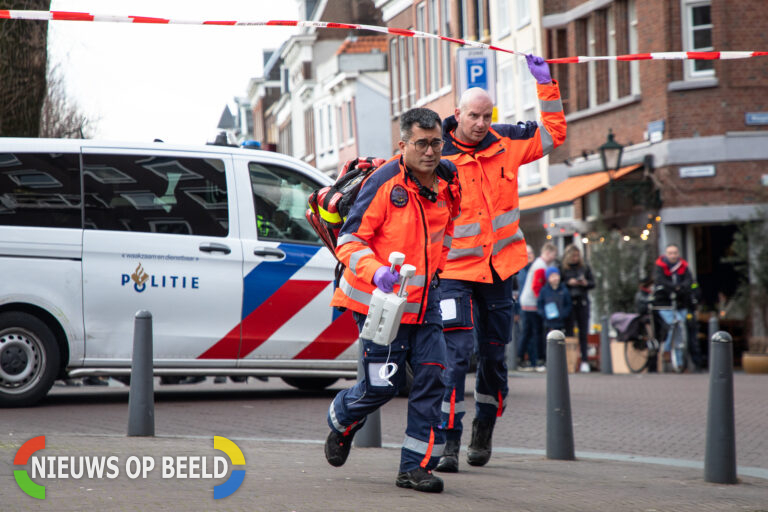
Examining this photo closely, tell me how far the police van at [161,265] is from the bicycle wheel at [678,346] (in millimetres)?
9126

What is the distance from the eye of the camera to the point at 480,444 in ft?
24.6

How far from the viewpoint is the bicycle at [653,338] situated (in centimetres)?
1930

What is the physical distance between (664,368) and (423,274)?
14.0 metres

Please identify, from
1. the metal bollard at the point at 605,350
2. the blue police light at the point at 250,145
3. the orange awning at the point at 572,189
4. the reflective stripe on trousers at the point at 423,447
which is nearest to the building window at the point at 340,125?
the orange awning at the point at 572,189

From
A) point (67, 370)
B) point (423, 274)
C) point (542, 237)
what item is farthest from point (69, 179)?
point (542, 237)

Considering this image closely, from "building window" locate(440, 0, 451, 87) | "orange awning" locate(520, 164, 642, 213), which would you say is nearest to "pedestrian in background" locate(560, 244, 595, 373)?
"orange awning" locate(520, 164, 642, 213)

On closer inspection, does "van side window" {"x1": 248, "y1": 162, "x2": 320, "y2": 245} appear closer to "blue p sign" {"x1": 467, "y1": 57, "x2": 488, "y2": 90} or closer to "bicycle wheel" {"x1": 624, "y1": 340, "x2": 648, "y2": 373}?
"blue p sign" {"x1": 467, "y1": 57, "x2": 488, "y2": 90}

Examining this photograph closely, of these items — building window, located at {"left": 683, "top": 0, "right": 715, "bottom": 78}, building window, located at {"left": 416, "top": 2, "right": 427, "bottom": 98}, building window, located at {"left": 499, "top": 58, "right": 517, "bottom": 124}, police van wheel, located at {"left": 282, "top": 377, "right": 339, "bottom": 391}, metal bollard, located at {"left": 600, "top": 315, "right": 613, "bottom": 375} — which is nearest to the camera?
police van wheel, located at {"left": 282, "top": 377, "right": 339, "bottom": 391}

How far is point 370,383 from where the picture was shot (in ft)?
20.7

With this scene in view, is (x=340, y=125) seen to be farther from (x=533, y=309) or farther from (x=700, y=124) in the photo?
(x=533, y=309)

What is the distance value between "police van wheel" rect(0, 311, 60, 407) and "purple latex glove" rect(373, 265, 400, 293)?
5.13 m

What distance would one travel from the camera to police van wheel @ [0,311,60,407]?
1025 centimetres

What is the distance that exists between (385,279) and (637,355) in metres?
14.2

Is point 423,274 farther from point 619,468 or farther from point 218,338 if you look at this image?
point 218,338
